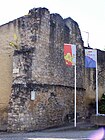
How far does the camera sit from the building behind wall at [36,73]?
16.8 meters

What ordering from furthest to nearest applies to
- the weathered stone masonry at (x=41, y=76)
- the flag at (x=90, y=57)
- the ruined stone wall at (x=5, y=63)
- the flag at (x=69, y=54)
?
1. the flag at (x=90, y=57)
2. the ruined stone wall at (x=5, y=63)
3. the flag at (x=69, y=54)
4. the weathered stone masonry at (x=41, y=76)

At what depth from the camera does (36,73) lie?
17688mm

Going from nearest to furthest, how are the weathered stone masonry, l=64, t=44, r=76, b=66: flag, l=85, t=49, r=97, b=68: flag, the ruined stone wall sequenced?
the weathered stone masonry
l=64, t=44, r=76, b=66: flag
the ruined stone wall
l=85, t=49, r=97, b=68: flag

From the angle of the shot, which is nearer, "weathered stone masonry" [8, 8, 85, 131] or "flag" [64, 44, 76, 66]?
"weathered stone masonry" [8, 8, 85, 131]

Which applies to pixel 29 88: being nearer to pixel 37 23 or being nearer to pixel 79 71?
pixel 37 23

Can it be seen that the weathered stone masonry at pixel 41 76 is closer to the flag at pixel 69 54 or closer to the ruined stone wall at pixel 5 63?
the ruined stone wall at pixel 5 63

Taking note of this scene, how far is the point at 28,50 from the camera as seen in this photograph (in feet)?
57.4

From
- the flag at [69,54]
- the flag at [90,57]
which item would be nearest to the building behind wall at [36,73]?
the flag at [69,54]

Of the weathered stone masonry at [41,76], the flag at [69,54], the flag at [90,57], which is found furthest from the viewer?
the flag at [90,57]

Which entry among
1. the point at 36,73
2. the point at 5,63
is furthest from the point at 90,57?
the point at 5,63

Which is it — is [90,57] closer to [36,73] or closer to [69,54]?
[69,54]

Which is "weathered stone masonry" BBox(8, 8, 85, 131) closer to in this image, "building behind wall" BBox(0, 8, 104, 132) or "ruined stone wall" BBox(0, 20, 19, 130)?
"building behind wall" BBox(0, 8, 104, 132)

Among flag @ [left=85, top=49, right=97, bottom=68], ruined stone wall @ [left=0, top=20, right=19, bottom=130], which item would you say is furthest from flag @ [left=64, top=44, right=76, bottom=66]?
ruined stone wall @ [left=0, top=20, right=19, bottom=130]

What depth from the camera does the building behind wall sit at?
1680 cm
